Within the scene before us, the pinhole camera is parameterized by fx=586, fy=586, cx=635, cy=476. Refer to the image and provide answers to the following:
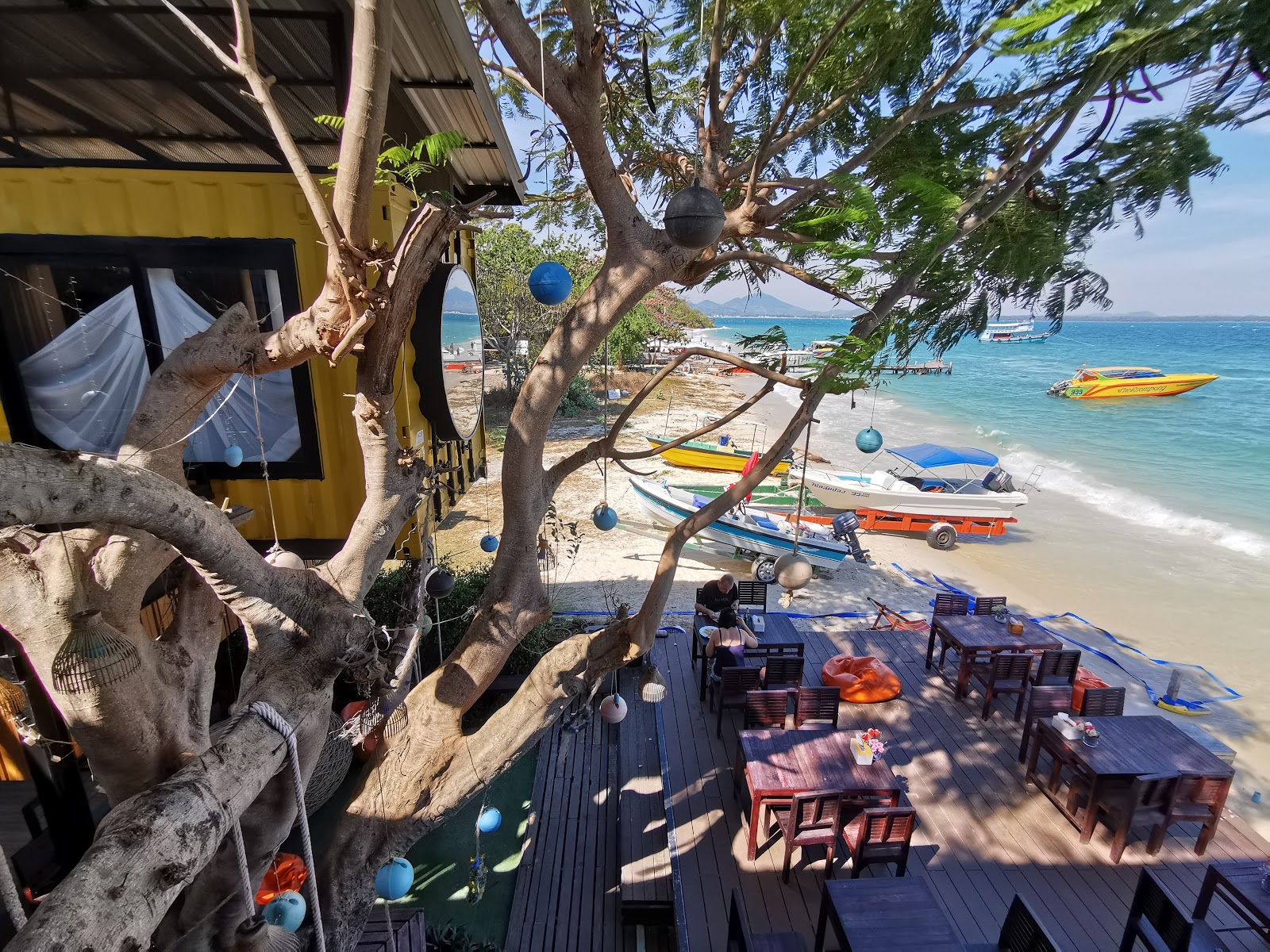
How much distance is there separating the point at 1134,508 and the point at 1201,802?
699 inches

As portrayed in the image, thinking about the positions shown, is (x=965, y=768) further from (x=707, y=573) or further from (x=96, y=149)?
(x=96, y=149)

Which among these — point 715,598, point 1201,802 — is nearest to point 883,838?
point 1201,802

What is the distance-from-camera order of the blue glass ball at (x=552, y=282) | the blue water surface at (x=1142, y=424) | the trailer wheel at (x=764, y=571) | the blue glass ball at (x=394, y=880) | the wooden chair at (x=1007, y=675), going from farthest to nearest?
the blue water surface at (x=1142, y=424), the trailer wheel at (x=764, y=571), the wooden chair at (x=1007, y=675), the blue glass ball at (x=552, y=282), the blue glass ball at (x=394, y=880)

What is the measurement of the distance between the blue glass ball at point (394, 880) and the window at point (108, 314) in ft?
8.76

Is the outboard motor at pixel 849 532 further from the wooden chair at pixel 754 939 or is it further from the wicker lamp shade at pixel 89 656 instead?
the wicker lamp shade at pixel 89 656

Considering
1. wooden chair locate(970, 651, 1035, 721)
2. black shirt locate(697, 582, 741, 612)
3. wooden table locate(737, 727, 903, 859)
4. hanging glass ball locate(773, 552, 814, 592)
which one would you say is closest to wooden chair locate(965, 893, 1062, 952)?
wooden table locate(737, 727, 903, 859)

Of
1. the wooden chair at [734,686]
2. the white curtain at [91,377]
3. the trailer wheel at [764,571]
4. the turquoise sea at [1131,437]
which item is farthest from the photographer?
the turquoise sea at [1131,437]

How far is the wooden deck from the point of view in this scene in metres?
4.23

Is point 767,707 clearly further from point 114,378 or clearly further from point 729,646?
point 114,378

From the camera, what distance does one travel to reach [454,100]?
416 centimetres

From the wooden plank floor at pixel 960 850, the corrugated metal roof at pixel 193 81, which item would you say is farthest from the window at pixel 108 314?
the wooden plank floor at pixel 960 850

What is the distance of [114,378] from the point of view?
3980 mm

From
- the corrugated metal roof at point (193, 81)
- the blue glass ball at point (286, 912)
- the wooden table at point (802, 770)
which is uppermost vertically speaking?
the corrugated metal roof at point (193, 81)

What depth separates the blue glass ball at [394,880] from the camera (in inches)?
123
